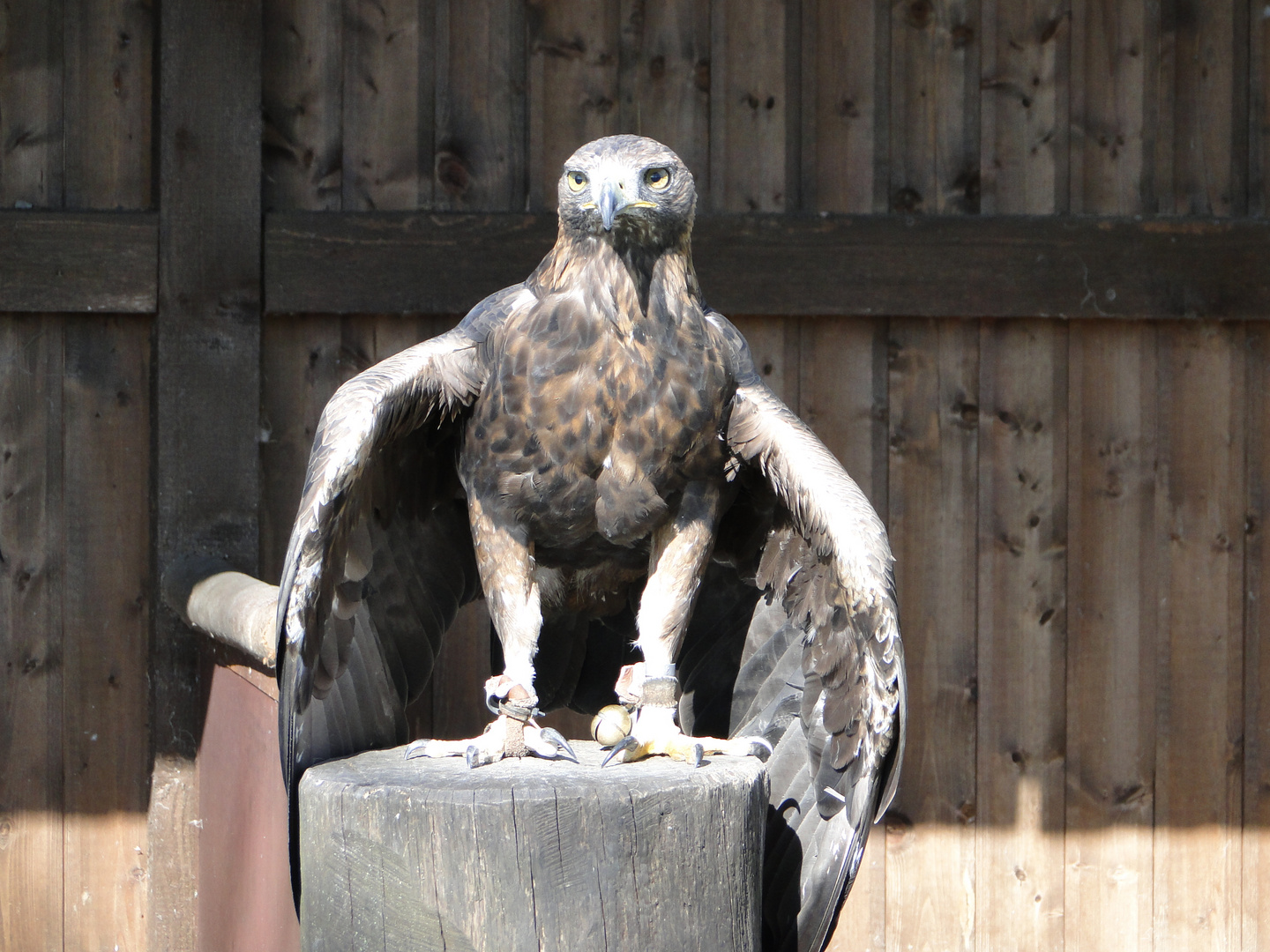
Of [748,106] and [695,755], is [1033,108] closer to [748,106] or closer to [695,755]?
[748,106]

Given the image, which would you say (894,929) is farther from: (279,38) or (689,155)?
(279,38)

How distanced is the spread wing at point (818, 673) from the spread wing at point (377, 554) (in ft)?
1.52

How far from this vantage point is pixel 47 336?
3.06 metres

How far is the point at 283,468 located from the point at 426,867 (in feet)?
5.62

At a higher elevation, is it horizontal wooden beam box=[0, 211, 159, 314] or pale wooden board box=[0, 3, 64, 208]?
pale wooden board box=[0, 3, 64, 208]

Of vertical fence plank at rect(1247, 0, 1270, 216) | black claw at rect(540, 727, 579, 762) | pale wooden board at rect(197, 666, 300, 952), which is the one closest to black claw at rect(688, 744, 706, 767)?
black claw at rect(540, 727, 579, 762)

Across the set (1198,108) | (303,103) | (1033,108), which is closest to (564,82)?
(303,103)

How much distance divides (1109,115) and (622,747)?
2336 mm

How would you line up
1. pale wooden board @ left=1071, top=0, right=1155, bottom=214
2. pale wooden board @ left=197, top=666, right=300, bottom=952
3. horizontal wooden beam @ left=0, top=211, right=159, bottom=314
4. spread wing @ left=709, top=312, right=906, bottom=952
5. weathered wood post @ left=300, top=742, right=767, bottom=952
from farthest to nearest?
pale wooden board @ left=1071, top=0, right=1155, bottom=214, horizontal wooden beam @ left=0, top=211, right=159, bottom=314, pale wooden board @ left=197, top=666, right=300, bottom=952, spread wing @ left=709, top=312, right=906, bottom=952, weathered wood post @ left=300, top=742, right=767, bottom=952

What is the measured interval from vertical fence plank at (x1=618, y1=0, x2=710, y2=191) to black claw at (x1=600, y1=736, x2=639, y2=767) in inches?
67.6

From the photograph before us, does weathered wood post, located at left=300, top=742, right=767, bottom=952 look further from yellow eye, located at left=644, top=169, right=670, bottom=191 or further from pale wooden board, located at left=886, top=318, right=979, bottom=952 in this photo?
pale wooden board, located at left=886, top=318, right=979, bottom=952

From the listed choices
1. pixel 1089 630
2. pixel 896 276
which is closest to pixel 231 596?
pixel 896 276

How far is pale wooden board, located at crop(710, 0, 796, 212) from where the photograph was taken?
10.6 ft

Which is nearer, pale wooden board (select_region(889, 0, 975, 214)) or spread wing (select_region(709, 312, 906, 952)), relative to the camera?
spread wing (select_region(709, 312, 906, 952))
